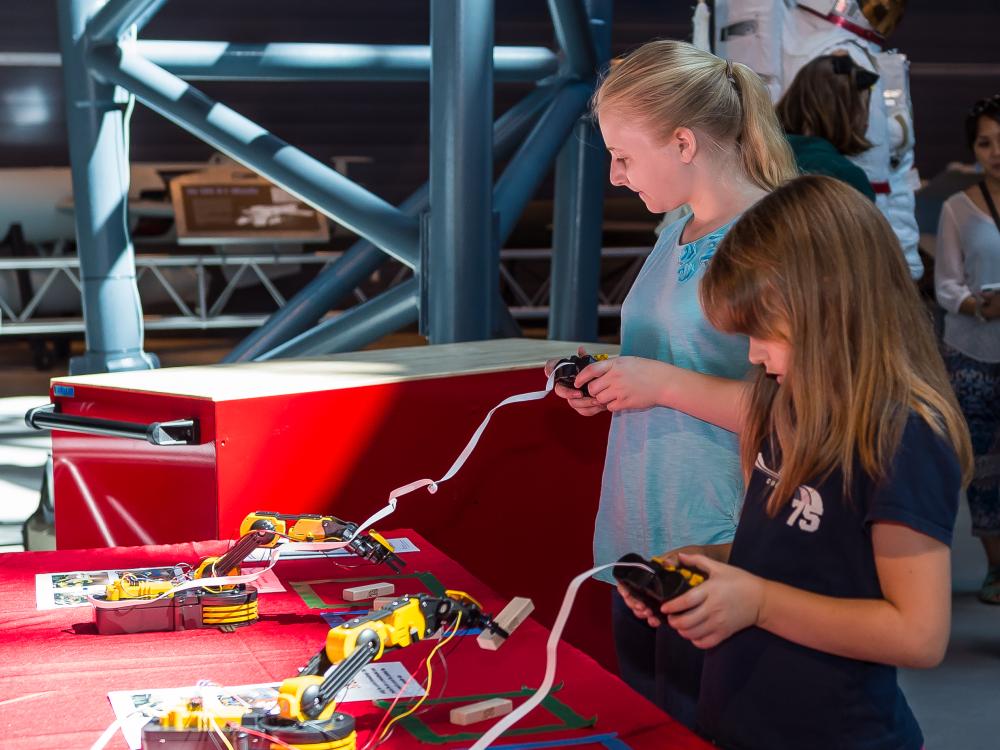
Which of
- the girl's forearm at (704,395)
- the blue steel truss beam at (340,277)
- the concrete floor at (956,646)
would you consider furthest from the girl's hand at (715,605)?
the blue steel truss beam at (340,277)

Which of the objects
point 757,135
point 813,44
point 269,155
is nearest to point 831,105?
point 813,44

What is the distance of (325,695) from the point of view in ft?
3.51

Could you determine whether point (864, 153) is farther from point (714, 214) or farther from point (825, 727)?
point (825, 727)

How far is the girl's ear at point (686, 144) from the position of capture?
1.63 metres

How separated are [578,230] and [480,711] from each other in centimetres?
343

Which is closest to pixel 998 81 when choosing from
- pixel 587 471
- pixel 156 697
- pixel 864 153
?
pixel 864 153

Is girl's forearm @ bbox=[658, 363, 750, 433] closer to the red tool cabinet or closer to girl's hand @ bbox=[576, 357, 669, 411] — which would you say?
girl's hand @ bbox=[576, 357, 669, 411]

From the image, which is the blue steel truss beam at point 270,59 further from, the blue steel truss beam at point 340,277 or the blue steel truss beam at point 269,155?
the blue steel truss beam at point 340,277

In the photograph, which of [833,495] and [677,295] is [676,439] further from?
[833,495]

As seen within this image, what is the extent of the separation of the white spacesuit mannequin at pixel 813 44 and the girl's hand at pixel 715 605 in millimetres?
2398

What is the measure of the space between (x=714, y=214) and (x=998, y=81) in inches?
403

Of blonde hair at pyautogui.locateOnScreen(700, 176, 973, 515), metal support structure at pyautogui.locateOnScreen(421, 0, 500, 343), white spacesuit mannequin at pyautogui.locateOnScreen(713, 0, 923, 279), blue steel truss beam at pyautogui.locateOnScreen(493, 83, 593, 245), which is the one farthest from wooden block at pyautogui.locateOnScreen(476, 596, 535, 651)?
blue steel truss beam at pyautogui.locateOnScreen(493, 83, 593, 245)

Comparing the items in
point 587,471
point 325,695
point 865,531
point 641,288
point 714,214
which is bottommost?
point 587,471

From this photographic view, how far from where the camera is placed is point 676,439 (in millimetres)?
1699
